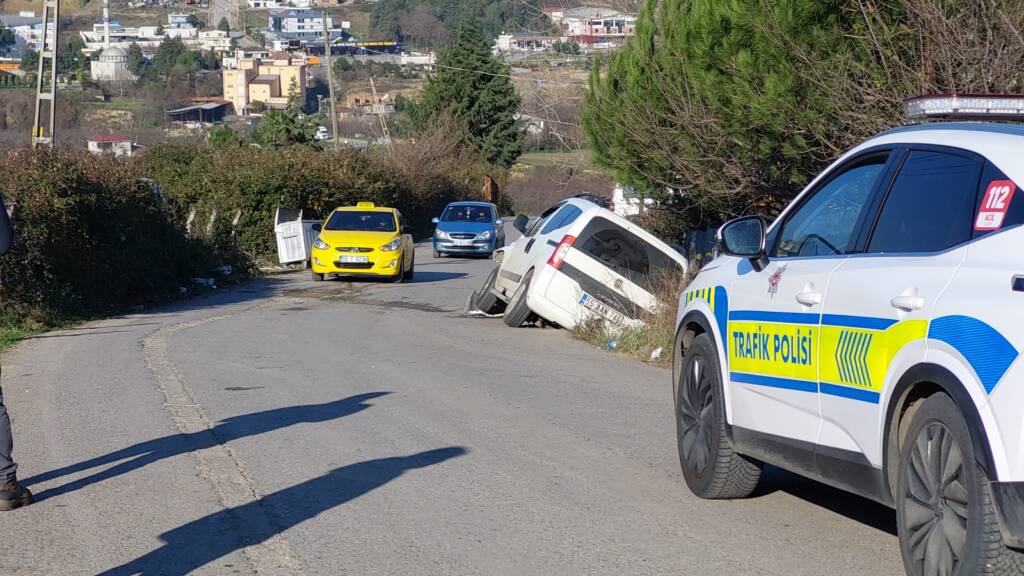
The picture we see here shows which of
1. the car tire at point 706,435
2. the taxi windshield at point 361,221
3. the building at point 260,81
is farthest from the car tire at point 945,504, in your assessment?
the building at point 260,81

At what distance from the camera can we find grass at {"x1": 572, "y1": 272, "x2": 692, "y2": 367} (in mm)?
14547

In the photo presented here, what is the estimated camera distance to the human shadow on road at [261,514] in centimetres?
589

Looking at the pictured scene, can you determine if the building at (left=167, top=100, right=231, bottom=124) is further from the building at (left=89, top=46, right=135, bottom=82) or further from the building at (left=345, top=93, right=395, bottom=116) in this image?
the building at (left=89, top=46, right=135, bottom=82)

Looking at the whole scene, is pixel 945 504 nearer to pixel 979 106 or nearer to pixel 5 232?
pixel 979 106

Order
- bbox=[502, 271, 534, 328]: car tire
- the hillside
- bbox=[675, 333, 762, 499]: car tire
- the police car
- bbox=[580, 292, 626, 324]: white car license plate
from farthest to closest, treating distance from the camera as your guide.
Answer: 1. the hillside
2. bbox=[502, 271, 534, 328]: car tire
3. bbox=[580, 292, 626, 324]: white car license plate
4. bbox=[675, 333, 762, 499]: car tire
5. the police car

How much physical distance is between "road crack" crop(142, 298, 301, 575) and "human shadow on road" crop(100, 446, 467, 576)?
20mm

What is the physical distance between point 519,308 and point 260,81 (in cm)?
10447

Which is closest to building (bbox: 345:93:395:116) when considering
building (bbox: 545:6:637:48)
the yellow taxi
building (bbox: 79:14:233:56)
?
building (bbox: 79:14:233:56)

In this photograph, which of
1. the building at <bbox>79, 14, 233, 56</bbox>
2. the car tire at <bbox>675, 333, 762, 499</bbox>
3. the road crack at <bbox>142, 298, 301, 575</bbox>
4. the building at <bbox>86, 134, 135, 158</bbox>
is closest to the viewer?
the road crack at <bbox>142, 298, 301, 575</bbox>

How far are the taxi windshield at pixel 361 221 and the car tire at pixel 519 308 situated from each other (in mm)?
9853

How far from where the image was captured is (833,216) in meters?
6.19

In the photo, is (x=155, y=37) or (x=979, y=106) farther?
(x=155, y=37)

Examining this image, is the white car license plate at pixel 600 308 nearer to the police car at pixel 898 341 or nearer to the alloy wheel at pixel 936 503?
the police car at pixel 898 341

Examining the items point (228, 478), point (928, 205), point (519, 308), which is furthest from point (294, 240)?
point (928, 205)
